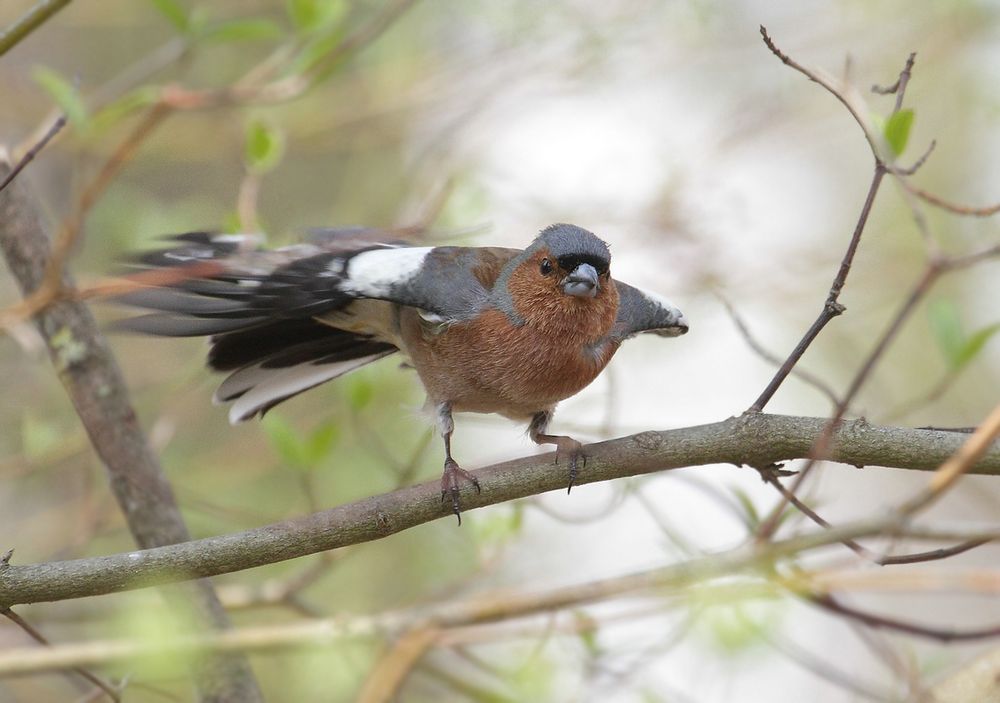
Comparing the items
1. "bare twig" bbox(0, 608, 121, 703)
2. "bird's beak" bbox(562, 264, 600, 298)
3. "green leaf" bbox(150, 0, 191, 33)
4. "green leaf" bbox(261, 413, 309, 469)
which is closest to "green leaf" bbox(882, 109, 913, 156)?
"bird's beak" bbox(562, 264, 600, 298)

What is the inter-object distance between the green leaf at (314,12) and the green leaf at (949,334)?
2530 mm

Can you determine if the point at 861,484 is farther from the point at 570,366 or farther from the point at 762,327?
the point at 570,366

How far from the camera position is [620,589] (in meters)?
2.62

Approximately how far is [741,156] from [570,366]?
3.15 m

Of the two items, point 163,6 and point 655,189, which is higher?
point 655,189

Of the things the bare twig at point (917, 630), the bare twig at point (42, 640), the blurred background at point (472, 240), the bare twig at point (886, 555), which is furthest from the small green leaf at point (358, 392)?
the bare twig at point (917, 630)

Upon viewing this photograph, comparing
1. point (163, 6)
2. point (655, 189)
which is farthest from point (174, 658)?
point (655, 189)

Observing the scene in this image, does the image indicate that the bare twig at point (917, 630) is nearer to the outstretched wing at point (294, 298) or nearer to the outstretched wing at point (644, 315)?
the outstretched wing at point (644, 315)

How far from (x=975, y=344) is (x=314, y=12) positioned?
2.73 m

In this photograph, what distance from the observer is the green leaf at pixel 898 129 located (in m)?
2.98

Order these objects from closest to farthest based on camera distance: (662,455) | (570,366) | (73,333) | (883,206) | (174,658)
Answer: (174,658) < (662,455) < (73,333) < (570,366) < (883,206)

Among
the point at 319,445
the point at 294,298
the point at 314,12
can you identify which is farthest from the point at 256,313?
the point at 314,12

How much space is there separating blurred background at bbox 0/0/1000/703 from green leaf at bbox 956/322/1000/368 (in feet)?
0.22

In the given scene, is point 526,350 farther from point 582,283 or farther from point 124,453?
point 124,453
